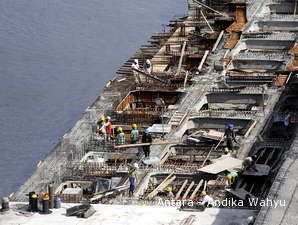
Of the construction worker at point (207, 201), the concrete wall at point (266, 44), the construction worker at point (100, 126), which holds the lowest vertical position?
the construction worker at point (207, 201)

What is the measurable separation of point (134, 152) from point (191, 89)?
9541mm

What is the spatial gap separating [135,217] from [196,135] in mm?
11609

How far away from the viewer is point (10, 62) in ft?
231

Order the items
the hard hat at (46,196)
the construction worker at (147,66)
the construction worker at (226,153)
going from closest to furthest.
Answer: the hard hat at (46,196)
the construction worker at (226,153)
the construction worker at (147,66)

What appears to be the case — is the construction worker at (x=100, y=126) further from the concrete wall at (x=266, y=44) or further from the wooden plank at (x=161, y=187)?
the concrete wall at (x=266, y=44)

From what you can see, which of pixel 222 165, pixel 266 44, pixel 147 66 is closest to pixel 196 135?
pixel 222 165

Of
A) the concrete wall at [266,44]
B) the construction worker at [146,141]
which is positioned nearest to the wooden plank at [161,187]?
the construction worker at [146,141]

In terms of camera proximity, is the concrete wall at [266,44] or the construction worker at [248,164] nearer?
the construction worker at [248,164]

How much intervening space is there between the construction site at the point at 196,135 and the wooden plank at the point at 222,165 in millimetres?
45

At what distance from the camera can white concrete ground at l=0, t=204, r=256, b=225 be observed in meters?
37.9

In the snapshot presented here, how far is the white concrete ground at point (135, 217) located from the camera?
37875mm

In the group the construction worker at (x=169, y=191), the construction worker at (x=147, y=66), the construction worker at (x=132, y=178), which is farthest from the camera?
the construction worker at (x=147, y=66)

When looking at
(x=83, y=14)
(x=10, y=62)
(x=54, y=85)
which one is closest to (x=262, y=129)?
(x=54, y=85)

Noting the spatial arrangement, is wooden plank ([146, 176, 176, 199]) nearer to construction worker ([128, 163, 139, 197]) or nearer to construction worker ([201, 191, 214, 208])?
construction worker ([128, 163, 139, 197])
